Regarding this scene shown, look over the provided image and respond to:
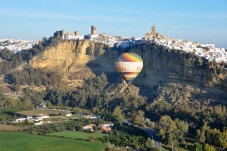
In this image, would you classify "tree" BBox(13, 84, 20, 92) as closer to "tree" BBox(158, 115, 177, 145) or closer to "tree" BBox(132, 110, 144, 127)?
"tree" BBox(132, 110, 144, 127)

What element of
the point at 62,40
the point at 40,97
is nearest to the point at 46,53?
the point at 62,40

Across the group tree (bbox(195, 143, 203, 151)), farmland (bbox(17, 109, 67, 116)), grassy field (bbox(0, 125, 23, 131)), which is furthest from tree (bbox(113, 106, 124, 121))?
tree (bbox(195, 143, 203, 151))

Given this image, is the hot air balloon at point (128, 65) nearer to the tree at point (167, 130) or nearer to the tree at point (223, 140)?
the tree at point (167, 130)

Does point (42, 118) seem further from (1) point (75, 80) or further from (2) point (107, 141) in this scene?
(1) point (75, 80)

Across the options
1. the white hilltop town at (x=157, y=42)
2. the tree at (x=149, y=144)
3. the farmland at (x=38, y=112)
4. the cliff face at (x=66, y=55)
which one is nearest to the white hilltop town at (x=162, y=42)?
the white hilltop town at (x=157, y=42)

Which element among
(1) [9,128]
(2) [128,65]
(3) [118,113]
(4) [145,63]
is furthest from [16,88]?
(2) [128,65]

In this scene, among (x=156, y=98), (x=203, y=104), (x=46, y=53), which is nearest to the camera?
(x=203, y=104)
